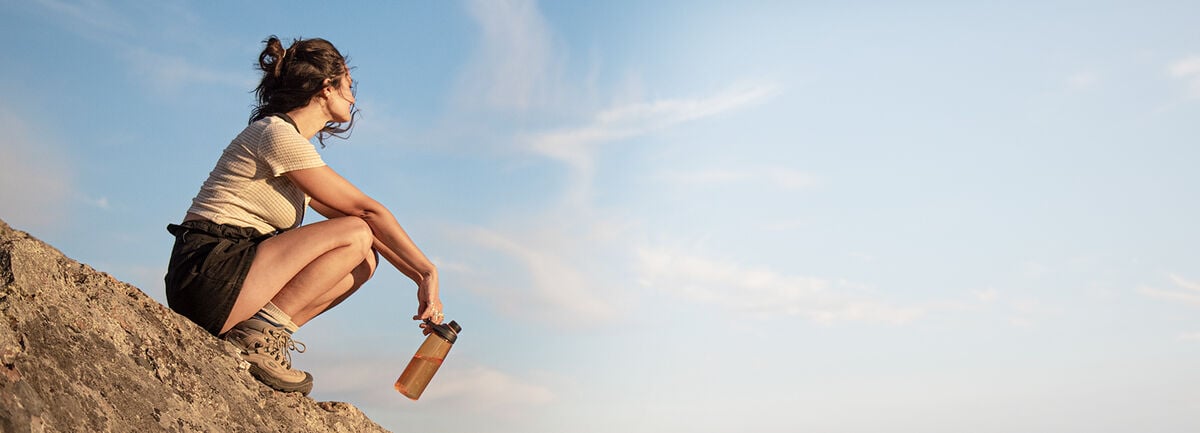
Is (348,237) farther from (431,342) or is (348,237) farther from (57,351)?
(57,351)

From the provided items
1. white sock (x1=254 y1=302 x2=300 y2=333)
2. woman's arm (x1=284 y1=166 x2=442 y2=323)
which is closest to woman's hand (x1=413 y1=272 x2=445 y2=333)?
woman's arm (x1=284 y1=166 x2=442 y2=323)

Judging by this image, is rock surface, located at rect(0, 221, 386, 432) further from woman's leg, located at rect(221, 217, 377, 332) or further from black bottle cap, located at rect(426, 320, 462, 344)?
black bottle cap, located at rect(426, 320, 462, 344)

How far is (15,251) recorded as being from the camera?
3.86 meters

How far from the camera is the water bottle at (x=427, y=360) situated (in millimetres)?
4949

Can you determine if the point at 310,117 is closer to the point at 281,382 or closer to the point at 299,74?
the point at 299,74

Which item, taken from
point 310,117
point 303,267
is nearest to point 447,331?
point 303,267

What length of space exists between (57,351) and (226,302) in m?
1.06

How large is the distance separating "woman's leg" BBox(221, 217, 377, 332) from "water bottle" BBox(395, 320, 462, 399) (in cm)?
54

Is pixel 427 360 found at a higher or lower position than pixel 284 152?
lower

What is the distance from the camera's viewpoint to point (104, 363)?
378 centimetres

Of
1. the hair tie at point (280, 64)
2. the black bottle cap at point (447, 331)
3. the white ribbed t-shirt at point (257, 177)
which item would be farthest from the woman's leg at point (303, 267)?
the hair tie at point (280, 64)

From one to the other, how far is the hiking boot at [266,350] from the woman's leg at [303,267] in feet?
0.19

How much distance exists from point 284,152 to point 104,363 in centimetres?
129

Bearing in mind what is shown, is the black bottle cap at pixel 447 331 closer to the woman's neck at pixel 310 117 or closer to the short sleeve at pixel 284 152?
the short sleeve at pixel 284 152
